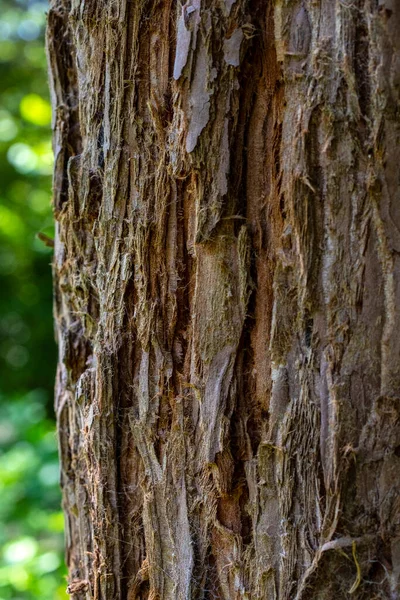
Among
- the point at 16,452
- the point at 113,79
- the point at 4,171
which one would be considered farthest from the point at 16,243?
the point at 113,79

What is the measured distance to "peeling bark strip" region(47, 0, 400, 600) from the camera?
0.76 m

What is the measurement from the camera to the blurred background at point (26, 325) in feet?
6.41

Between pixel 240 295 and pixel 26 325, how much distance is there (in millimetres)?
4869

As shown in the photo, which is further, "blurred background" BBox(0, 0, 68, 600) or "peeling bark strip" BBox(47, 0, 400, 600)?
"blurred background" BBox(0, 0, 68, 600)

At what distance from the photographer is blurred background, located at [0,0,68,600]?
77.0 inches

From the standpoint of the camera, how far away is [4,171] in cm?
494

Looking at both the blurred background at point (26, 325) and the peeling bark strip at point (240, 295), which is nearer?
the peeling bark strip at point (240, 295)

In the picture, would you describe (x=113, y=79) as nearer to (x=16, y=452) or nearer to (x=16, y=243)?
(x=16, y=452)

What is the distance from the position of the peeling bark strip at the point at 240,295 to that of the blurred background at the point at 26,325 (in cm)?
76

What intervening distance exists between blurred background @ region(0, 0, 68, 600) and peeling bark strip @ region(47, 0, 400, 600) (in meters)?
0.76

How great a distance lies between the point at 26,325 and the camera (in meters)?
5.39

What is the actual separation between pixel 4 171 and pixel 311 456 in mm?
4745

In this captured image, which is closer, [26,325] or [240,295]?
[240,295]

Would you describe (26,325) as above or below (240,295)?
below
